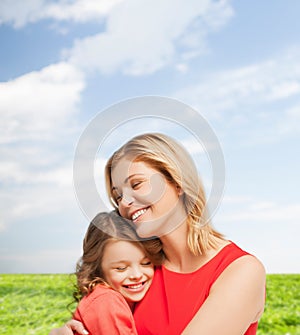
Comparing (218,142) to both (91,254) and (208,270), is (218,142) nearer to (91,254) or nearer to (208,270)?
(208,270)

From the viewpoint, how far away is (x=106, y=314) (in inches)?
81.4

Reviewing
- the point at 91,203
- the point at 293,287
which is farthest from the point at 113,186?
the point at 293,287

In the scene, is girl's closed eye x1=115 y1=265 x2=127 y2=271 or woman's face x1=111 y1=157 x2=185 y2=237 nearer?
woman's face x1=111 y1=157 x2=185 y2=237

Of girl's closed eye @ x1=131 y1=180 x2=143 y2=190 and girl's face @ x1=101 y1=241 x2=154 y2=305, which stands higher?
girl's closed eye @ x1=131 y1=180 x2=143 y2=190

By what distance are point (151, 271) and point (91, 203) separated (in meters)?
0.33

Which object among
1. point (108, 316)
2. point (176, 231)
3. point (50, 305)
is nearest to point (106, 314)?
point (108, 316)

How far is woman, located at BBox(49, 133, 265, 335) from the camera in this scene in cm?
201

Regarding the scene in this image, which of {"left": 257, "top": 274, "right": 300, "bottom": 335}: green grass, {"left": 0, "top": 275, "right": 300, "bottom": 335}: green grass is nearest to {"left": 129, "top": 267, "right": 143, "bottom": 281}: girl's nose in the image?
{"left": 0, "top": 275, "right": 300, "bottom": 335}: green grass

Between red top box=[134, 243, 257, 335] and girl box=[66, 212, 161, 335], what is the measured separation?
4 cm

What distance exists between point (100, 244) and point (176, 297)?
0.33 m

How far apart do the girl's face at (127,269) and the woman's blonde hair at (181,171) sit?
0.20m

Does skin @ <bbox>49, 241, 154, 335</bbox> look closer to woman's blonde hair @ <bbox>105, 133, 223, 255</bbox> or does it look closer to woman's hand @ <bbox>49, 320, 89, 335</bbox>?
woman's hand @ <bbox>49, 320, 89, 335</bbox>

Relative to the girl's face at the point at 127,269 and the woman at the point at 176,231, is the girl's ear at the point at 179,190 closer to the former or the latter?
the woman at the point at 176,231

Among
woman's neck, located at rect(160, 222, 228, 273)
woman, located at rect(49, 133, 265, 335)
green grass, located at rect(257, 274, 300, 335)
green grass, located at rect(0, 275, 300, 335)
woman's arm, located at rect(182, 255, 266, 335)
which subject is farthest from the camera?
green grass, located at rect(0, 275, 300, 335)
